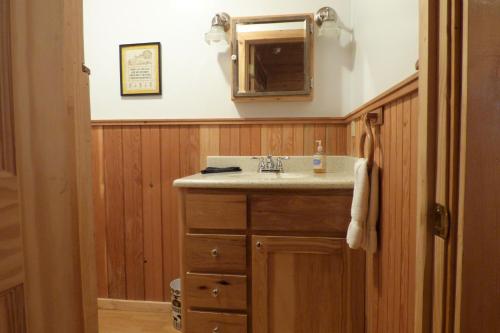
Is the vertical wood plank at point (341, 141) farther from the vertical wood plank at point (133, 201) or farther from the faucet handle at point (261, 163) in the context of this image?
the vertical wood plank at point (133, 201)

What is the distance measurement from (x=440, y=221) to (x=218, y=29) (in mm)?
1630

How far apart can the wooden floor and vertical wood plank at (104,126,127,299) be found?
12 cm

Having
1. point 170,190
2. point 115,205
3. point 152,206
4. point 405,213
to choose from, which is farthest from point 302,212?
point 115,205

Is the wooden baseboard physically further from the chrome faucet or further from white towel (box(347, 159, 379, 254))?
white towel (box(347, 159, 379, 254))

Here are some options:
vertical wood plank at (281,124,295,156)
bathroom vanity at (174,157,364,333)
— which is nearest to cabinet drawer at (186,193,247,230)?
bathroom vanity at (174,157,364,333)

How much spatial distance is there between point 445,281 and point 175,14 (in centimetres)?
194

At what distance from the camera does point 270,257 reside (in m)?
1.26

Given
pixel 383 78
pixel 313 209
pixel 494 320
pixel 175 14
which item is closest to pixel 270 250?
pixel 313 209

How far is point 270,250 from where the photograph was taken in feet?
4.10

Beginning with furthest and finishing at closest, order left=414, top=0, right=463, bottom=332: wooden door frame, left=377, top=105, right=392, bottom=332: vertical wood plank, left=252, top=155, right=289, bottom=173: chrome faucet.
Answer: left=252, top=155, right=289, bottom=173: chrome faucet → left=377, top=105, right=392, bottom=332: vertical wood plank → left=414, top=0, right=463, bottom=332: wooden door frame

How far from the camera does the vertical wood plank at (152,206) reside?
1.85 meters

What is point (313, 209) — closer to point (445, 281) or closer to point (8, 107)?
point (445, 281)

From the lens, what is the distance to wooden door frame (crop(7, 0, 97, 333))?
0.31 metres

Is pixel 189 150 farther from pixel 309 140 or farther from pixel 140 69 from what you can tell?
pixel 309 140
